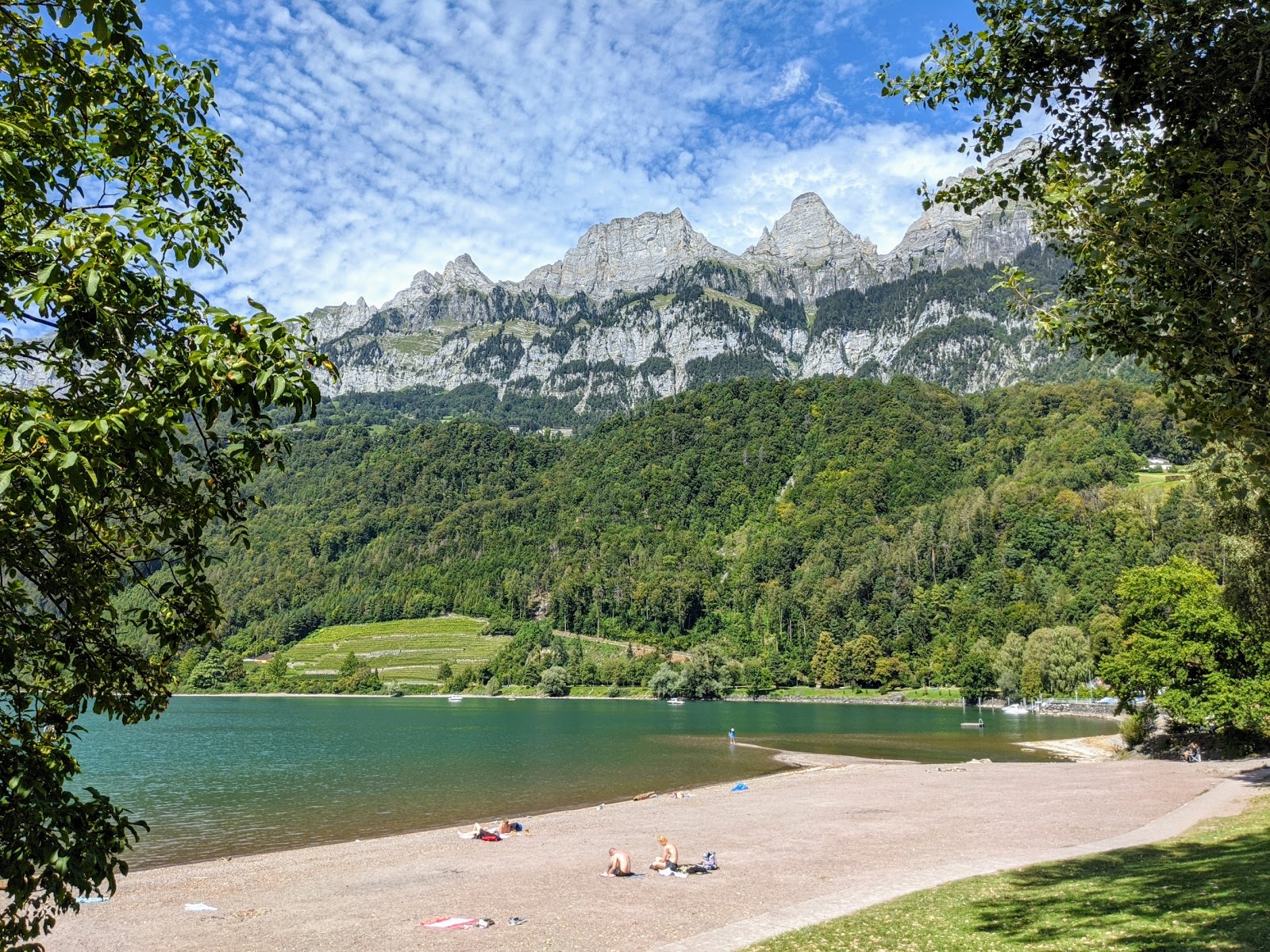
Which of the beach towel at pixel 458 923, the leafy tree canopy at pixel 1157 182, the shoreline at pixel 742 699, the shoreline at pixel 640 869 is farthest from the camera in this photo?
the shoreline at pixel 742 699

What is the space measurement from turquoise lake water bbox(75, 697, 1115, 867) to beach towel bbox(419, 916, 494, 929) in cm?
1872

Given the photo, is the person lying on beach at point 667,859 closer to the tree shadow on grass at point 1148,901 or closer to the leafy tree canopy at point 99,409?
the tree shadow on grass at point 1148,901

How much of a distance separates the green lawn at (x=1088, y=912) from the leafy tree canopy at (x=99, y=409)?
42.6 feet

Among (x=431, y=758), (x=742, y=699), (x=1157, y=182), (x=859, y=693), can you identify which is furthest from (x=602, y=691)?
(x=1157, y=182)

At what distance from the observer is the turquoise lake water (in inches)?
1692

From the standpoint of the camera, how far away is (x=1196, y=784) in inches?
1516

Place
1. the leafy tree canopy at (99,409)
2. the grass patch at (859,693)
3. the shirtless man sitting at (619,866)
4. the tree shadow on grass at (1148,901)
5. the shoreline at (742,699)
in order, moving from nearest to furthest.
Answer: the leafy tree canopy at (99,409), the tree shadow on grass at (1148,901), the shirtless man sitting at (619,866), the shoreline at (742,699), the grass patch at (859,693)

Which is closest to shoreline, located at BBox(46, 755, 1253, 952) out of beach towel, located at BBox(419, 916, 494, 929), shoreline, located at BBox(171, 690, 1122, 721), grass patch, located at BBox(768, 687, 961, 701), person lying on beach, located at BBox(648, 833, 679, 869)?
beach towel, located at BBox(419, 916, 494, 929)

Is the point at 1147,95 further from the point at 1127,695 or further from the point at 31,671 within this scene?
the point at 1127,695

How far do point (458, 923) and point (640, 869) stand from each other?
795 centimetres

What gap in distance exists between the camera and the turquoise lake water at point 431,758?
43.0 m

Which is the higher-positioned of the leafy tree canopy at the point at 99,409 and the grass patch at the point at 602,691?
the leafy tree canopy at the point at 99,409

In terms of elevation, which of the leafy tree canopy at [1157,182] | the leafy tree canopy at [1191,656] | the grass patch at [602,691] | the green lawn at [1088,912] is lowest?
the grass patch at [602,691]

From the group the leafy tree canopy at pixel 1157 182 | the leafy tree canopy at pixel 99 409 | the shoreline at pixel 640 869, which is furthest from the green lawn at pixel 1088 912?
the leafy tree canopy at pixel 99 409
